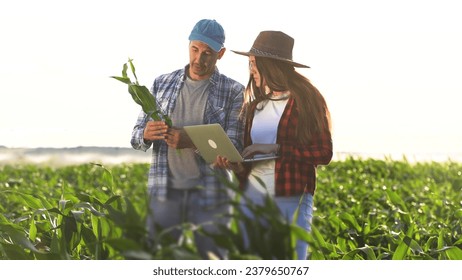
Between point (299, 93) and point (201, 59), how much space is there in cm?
43

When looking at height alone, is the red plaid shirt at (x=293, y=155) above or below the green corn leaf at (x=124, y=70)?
below

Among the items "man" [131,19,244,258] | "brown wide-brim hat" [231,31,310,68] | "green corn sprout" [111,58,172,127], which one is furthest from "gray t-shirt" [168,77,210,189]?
"brown wide-brim hat" [231,31,310,68]

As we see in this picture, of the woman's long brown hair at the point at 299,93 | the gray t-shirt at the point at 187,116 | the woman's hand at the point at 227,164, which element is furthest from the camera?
the gray t-shirt at the point at 187,116

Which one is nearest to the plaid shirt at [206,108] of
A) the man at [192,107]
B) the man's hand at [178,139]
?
the man at [192,107]

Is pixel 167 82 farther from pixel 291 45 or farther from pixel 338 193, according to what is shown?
pixel 338 193

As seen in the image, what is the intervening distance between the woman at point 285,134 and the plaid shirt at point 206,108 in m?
0.06

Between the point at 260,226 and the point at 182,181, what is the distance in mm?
231

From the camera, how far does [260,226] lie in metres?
2.39

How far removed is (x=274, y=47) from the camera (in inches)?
152

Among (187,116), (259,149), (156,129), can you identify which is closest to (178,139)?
(156,129)

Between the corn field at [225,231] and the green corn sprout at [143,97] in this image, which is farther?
the green corn sprout at [143,97]

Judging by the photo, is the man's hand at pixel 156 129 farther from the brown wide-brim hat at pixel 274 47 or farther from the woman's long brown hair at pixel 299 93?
the brown wide-brim hat at pixel 274 47

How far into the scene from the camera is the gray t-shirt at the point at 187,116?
3.83 metres
